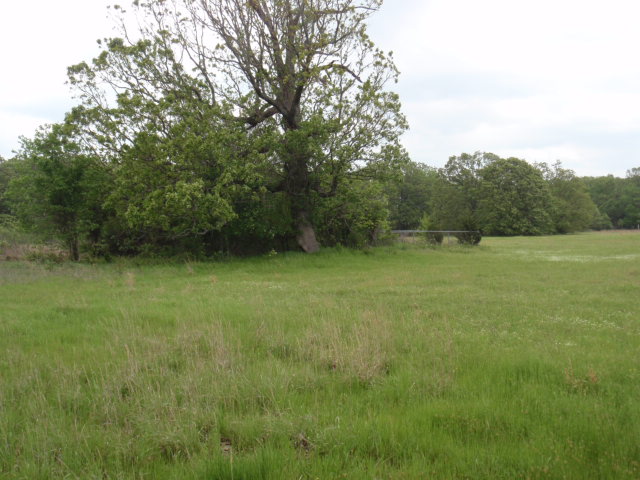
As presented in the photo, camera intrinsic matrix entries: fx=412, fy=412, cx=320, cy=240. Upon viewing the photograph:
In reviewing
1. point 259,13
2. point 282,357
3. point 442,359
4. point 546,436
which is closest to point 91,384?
point 282,357

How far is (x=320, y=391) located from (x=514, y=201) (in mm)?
76723

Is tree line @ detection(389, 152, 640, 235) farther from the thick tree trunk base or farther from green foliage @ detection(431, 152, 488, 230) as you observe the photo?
the thick tree trunk base

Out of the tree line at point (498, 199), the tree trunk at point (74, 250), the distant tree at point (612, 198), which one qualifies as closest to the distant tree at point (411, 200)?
the tree line at point (498, 199)

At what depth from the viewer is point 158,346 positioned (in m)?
6.75

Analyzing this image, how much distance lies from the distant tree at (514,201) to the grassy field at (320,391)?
6624 cm

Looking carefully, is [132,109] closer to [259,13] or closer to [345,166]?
[259,13]

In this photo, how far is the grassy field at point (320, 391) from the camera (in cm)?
354

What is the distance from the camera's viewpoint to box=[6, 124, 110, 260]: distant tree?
922 inches

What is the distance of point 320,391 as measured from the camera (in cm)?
498

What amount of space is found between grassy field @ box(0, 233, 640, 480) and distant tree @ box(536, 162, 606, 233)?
7715 centimetres

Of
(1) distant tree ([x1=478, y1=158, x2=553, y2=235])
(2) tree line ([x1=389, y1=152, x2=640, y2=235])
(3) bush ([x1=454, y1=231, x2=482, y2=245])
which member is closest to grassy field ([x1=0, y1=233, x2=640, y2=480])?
(3) bush ([x1=454, y1=231, x2=482, y2=245])

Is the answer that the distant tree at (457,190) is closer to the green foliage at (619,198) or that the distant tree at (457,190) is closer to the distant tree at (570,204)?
the distant tree at (570,204)

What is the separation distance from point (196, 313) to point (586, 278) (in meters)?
14.6

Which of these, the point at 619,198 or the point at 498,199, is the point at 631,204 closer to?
the point at 619,198
